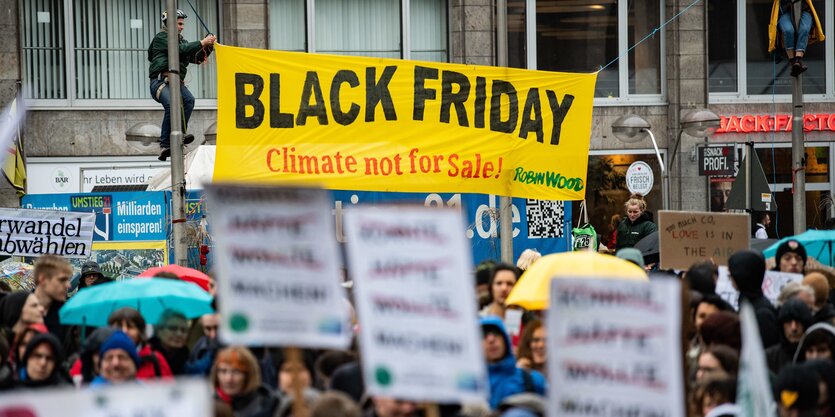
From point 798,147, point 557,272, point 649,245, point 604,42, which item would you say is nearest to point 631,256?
point 557,272

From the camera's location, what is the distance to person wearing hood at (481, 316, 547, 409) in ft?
22.3

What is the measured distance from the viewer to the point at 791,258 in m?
10.2

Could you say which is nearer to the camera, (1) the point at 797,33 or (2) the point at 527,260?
(2) the point at 527,260

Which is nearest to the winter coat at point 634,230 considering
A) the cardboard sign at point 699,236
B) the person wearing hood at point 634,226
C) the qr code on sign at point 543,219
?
the person wearing hood at point 634,226

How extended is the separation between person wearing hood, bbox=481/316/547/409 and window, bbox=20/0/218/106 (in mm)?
16836

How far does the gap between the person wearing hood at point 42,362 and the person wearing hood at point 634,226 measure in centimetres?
847

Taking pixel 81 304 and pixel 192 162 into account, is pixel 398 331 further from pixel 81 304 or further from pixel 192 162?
pixel 192 162

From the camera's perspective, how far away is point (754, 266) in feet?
29.2

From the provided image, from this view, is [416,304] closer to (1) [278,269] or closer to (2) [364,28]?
(1) [278,269]

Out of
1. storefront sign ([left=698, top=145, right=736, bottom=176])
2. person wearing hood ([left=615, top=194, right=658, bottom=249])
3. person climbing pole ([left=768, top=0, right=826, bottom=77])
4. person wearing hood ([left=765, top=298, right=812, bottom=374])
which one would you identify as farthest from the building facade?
person wearing hood ([left=765, top=298, right=812, bottom=374])

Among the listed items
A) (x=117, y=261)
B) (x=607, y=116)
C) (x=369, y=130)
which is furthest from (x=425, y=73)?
(x=607, y=116)

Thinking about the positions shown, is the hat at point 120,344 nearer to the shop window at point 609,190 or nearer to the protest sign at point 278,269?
the protest sign at point 278,269

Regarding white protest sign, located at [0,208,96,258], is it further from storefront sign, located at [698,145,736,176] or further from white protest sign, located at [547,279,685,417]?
storefront sign, located at [698,145,736,176]

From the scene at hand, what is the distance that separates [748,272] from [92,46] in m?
16.1
